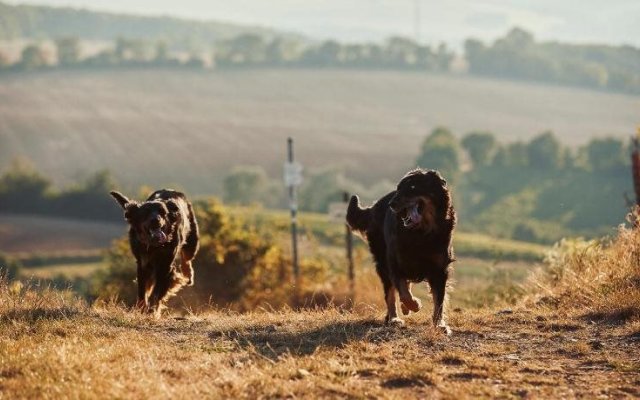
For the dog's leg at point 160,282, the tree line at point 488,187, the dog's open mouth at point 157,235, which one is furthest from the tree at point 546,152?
the dog's open mouth at point 157,235

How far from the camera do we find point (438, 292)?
11.0m

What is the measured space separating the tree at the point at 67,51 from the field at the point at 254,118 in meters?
6.67

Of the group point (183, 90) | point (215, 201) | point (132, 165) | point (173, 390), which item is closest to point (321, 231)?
point (215, 201)

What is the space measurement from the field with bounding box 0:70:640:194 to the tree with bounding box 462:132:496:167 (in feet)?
15.1

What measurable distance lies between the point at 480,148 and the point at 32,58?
78133 mm

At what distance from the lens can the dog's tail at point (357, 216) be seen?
12.6 m

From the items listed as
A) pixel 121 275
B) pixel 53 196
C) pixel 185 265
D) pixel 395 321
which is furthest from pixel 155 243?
pixel 53 196

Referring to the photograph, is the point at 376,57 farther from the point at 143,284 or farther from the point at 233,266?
the point at 143,284


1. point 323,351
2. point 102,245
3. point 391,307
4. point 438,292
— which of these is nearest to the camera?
point 323,351

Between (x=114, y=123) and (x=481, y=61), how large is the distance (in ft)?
267

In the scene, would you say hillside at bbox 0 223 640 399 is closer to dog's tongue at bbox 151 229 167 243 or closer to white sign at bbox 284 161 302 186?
dog's tongue at bbox 151 229 167 243

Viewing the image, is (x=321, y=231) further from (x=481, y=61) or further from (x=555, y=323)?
(x=481, y=61)

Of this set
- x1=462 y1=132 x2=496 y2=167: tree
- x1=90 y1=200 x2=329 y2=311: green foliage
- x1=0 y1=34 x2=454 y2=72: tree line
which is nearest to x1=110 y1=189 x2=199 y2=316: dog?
x1=90 y1=200 x2=329 y2=311: green foliage

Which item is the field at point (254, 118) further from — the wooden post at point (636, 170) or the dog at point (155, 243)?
the dog at point (155, 243)
